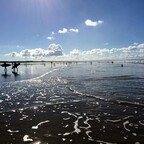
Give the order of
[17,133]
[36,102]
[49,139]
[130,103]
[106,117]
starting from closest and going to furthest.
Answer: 1. [49,139]
2. [17,133]
3. [106,117]
4. [130,103]
5. [36,102]

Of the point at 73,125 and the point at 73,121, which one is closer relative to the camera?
the point at 73,125

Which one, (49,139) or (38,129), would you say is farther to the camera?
(38,129)

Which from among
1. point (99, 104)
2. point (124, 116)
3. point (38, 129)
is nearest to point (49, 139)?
point (38, 129)

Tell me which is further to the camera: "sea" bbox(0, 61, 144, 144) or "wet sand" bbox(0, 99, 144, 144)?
"sea" bbox(0, 61, 144, 144)

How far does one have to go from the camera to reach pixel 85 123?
54.2 ft

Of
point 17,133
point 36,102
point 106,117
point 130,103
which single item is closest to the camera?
point 17,133

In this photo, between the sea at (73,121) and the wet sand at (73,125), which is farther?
the sea at (73,121)

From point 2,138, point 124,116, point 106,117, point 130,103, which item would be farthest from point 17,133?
point 130,103

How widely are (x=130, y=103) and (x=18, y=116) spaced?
11.5 m

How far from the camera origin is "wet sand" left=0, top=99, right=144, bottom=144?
1344 centimetres

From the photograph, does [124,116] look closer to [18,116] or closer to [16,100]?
[18,116]

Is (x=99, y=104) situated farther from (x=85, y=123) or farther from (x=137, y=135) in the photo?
(x=137, y=135)

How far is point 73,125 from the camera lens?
16.1 metres

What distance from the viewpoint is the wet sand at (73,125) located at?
529 inches
